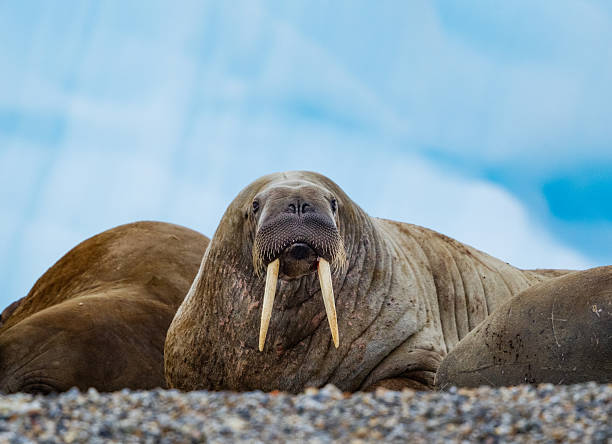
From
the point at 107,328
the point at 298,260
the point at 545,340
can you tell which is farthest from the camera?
the point at 107,328

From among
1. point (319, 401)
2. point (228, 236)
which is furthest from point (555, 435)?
point (228, 236)

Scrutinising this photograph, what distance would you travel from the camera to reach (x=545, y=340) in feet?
18.6

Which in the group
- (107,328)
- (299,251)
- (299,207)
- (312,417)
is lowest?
(107,328)

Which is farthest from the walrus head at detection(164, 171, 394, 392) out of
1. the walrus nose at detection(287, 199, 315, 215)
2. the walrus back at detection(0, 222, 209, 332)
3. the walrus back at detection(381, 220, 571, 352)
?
the walrus back at detection(0, 222, 209, 332)

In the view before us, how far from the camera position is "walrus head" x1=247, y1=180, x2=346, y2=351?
6.25m

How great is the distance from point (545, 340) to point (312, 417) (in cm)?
245

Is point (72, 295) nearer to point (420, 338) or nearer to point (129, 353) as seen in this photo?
point (129, 353)

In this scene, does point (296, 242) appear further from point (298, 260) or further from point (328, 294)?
point (328, 294)

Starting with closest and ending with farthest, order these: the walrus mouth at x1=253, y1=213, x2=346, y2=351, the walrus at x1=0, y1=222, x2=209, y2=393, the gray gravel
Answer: the gray gravel < the walrus mouth at x1=253, y1=213, x2=346, y2=351 < the walrus at x1=0, y1=222, x2=209, y2=393

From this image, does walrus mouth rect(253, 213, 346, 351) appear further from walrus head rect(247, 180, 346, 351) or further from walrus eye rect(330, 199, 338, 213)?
walrus eye rect(330, 199, 338, 213)

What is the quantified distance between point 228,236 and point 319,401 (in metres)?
3.46

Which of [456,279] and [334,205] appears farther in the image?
[456,279]

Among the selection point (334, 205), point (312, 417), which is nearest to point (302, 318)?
point (334, 205)

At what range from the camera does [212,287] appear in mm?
7270
